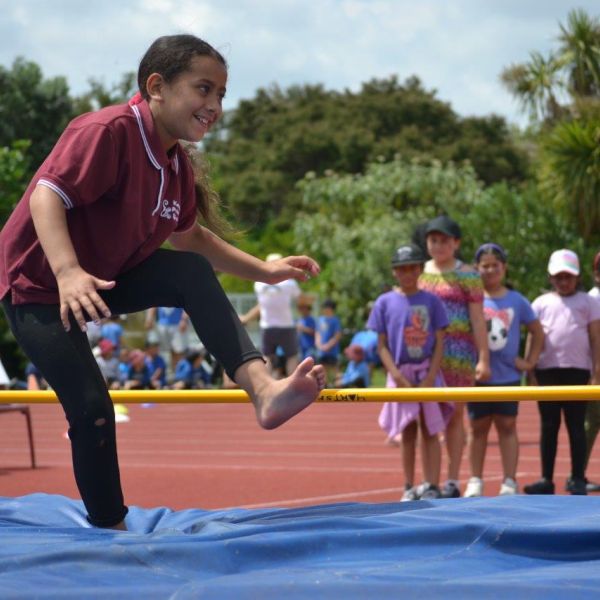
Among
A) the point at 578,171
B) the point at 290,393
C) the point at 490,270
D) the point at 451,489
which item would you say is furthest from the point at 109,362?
the point at 290,393

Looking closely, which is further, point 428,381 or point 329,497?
point 329,497

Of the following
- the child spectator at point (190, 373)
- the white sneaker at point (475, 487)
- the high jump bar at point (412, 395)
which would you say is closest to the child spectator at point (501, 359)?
the white sneaker at point (475, 487)

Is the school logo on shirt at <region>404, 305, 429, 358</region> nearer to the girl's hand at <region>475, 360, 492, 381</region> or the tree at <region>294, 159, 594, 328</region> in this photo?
the girl's hand at <region>475, 360, 492, 381</region>

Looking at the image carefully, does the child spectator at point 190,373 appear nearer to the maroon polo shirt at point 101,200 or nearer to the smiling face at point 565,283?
the smiling face at point 565,283

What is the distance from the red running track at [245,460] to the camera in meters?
7.77

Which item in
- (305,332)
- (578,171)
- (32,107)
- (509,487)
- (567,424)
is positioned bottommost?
(509,487)

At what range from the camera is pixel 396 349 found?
699 centimetres

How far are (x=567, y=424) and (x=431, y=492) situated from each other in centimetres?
101

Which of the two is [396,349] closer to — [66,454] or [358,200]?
[66,454]

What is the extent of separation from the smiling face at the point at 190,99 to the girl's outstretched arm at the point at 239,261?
490 mm

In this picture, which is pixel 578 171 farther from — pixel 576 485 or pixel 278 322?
pixel 576 485

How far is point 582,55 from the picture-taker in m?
23.9

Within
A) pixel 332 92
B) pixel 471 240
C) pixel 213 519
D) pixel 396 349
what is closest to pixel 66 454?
pixel 396 349

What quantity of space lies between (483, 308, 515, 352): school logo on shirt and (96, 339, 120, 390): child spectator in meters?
9.05
